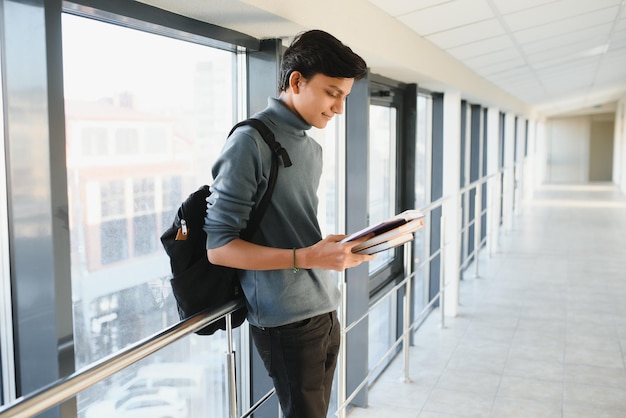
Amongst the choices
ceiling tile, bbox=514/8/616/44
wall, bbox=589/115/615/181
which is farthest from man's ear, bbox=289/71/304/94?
wall, bbox=589/115/615/181

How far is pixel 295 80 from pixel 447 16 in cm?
107

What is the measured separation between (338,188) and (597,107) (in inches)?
358

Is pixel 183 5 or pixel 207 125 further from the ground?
pixel 183 5

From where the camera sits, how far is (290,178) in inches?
31.4

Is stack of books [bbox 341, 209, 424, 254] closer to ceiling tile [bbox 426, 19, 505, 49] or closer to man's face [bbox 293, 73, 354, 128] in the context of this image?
man's face [bbox 293, 73, 354, 128]

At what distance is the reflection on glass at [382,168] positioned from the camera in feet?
7.07

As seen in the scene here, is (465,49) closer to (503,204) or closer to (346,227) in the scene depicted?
(346,227)

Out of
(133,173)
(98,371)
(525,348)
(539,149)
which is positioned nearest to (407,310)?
(525,348)

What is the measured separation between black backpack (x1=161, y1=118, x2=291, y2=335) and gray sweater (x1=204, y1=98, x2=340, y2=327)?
1 centimetres

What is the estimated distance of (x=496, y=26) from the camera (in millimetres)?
2027

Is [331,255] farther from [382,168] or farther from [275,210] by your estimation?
[382,168]

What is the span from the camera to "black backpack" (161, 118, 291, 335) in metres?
0.77

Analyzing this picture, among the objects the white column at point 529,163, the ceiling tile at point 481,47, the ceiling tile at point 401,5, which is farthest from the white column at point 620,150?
the ceiling tile at point 401,5

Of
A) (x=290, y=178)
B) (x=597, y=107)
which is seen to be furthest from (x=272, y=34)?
(x=597, y=107)
